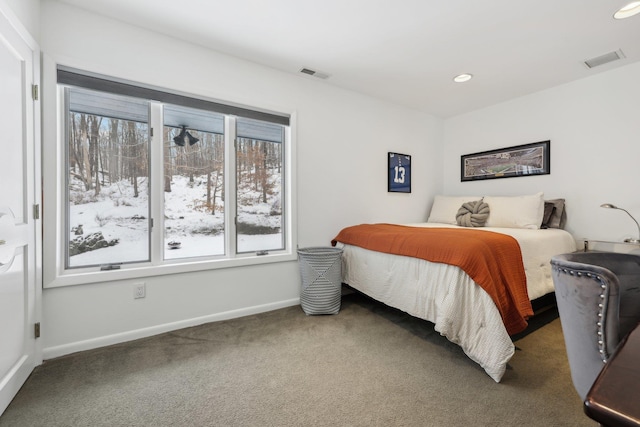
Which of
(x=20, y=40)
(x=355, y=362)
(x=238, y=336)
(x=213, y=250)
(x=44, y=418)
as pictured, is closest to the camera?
(x=44, y=418)

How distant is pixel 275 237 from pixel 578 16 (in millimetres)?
Result: 3013

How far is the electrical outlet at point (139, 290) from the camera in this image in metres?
2.14

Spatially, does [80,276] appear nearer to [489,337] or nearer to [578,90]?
[489,337]

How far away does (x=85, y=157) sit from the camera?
2.06m

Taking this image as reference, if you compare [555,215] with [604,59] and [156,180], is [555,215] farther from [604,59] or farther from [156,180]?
[156,180]

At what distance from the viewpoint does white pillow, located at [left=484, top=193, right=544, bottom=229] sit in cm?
291

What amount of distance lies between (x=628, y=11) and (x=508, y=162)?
179 centimetres

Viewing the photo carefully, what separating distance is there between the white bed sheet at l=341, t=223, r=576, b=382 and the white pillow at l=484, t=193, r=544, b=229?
279 millimetres

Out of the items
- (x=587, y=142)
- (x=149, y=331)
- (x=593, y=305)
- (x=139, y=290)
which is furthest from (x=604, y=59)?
(x=149, y=331)

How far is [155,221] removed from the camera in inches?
89.8

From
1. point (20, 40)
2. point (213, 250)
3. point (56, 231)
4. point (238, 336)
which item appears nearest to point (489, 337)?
point (238, 336)

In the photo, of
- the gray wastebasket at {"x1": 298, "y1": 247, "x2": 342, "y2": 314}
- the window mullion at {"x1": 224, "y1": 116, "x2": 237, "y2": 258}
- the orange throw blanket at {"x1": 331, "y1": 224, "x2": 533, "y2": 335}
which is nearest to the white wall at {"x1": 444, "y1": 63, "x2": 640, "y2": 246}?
the orange throw blanket at {"x1": 331, "y1": 224, "x2": 533, "y2": 335}

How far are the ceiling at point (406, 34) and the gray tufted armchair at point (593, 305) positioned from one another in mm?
1837

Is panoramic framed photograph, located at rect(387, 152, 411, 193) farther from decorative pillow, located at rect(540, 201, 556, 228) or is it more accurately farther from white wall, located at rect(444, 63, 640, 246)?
decorative pillow, located at rect(540, 201, 556, 228)
